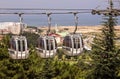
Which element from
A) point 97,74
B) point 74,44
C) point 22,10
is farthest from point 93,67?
point 22,10

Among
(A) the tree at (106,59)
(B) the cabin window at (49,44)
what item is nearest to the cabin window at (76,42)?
(B) the cabin window at (49,44)

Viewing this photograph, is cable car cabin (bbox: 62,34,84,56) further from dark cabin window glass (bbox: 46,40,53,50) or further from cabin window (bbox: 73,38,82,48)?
dark cabin window glass (bbox: 46,40,53,50)

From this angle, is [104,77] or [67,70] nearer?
[104,77]

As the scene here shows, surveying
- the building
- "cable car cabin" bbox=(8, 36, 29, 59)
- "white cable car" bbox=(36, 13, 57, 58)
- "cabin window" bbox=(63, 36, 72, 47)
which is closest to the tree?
the building

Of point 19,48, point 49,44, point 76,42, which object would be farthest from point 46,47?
point 76,42

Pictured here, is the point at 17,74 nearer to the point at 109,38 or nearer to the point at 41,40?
the point at 109,38

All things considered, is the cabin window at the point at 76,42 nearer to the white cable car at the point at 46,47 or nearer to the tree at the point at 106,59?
the white cable car at the point at 46,47

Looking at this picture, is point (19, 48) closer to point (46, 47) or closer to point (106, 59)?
point (46, 47)
